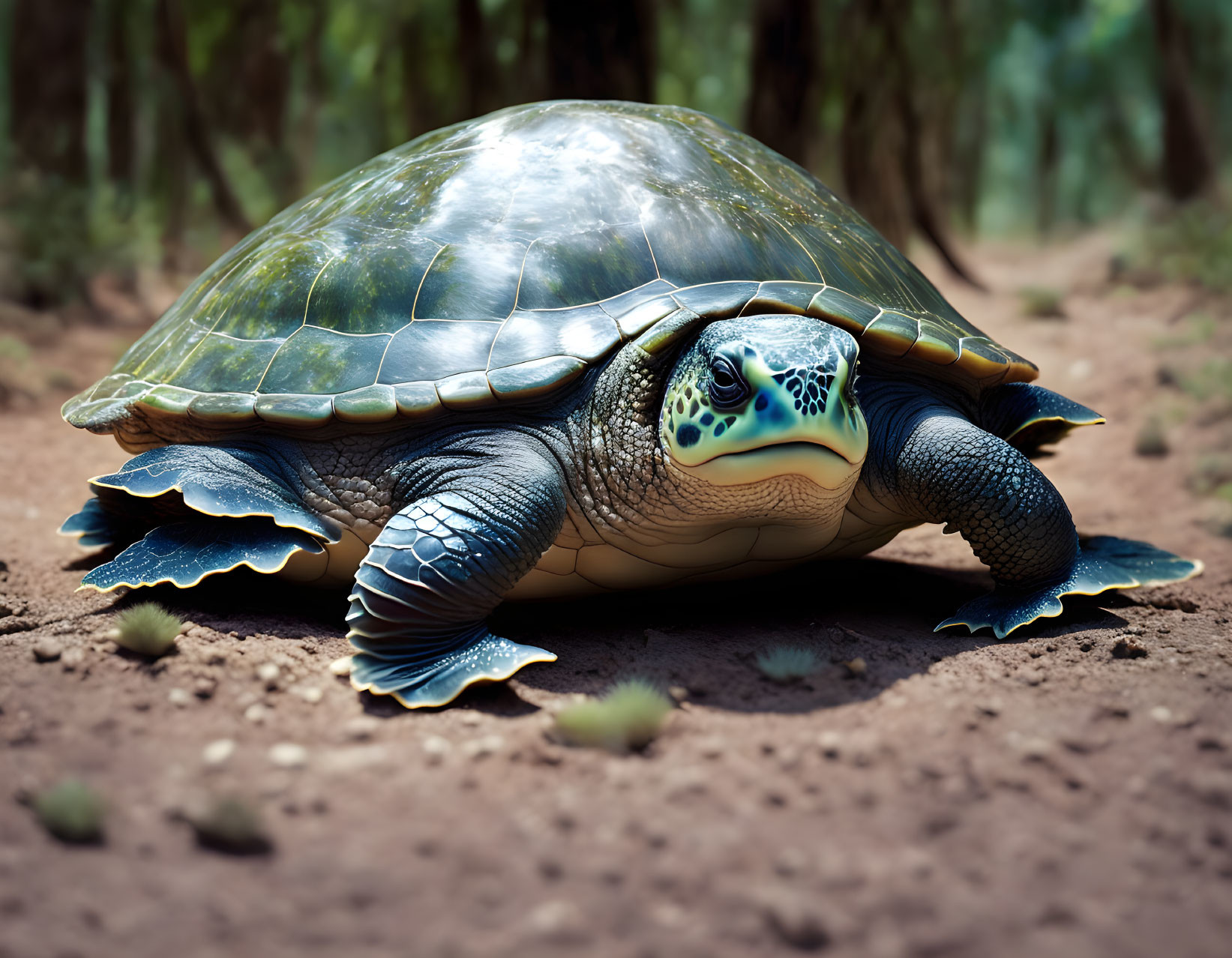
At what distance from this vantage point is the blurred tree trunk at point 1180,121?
13.5 metres

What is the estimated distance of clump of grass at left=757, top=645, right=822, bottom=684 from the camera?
9.20 feet

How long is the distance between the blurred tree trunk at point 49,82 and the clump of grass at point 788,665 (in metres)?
10.5

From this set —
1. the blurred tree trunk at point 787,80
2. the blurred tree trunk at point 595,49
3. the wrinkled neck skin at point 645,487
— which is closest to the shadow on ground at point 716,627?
the wrinkled neck skin at point 645,487

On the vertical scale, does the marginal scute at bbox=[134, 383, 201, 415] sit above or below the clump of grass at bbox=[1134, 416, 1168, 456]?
above

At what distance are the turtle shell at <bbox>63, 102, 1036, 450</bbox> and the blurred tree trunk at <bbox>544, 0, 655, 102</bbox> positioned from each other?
3.86 m

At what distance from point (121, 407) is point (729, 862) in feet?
9.81

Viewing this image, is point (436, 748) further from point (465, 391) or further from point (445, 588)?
point (465, 391)

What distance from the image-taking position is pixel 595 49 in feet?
24.9

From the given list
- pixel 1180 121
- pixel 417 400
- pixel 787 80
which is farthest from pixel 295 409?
pixel 1180 121

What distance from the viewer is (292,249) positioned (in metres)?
3.74

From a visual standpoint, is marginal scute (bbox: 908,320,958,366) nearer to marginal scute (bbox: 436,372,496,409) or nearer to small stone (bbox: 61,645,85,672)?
marginal scute (bbox: 436,372,496,409)

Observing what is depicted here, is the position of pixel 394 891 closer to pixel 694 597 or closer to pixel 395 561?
pixel 395 561

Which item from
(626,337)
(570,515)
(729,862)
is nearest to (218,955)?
(729,862)

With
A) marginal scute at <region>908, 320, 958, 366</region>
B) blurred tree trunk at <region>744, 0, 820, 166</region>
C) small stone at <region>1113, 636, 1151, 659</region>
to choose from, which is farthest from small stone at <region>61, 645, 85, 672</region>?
blurred tree trunk at <region>744, 0, 820, 166</region>
